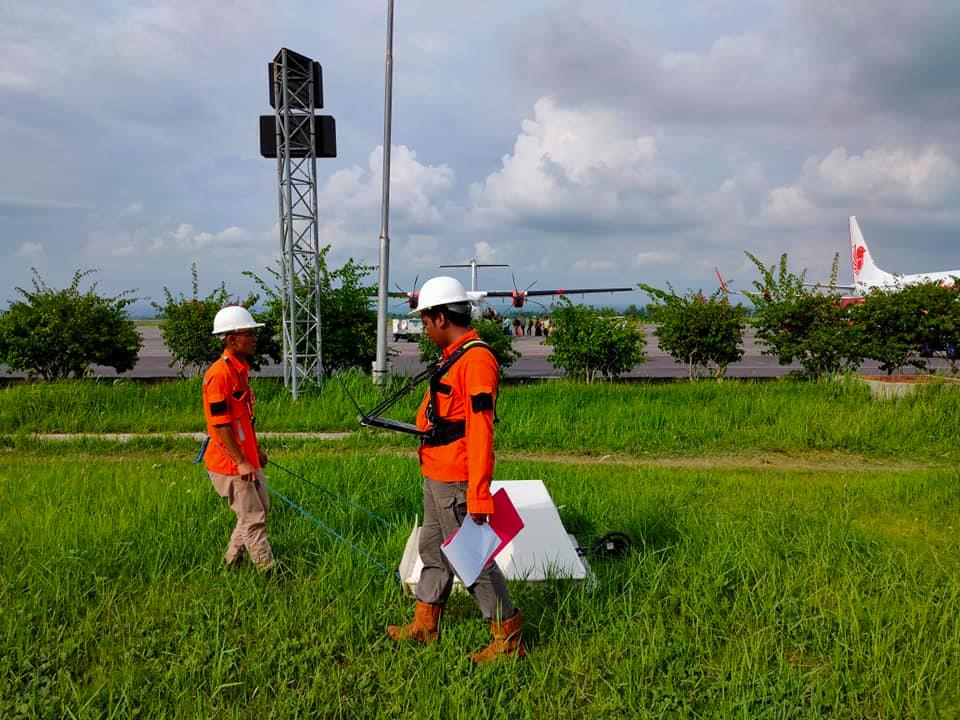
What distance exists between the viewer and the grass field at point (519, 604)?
9.14 feet

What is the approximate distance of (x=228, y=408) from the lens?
3.92 metres

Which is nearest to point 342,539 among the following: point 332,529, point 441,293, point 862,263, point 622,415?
point 332,529

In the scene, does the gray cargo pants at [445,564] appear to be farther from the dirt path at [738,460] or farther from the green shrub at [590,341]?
the green shrub at [590,341]

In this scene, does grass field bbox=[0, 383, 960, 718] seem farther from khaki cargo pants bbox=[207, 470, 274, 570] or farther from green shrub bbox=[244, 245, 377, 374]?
green shrub bbox=[244, 245, 377, 374]

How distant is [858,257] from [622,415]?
37894 millimetres

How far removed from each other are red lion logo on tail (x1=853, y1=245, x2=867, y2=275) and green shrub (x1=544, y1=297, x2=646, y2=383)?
33.0 m

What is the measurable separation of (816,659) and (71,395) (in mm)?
10625

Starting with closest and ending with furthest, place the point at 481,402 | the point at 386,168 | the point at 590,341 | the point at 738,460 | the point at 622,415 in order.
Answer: the point at 481,402 < the point at 738,460 < the point at 622,415 < the point at 386,168 < the point at 590,341

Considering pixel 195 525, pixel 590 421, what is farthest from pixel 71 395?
pixel 590 421

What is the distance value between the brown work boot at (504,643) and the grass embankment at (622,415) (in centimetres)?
510

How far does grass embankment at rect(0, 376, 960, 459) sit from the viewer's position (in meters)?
8.11

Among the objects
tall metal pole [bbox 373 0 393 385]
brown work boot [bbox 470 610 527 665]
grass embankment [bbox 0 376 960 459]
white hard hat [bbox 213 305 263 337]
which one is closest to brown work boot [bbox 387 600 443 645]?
brown work boot [bbox 470 610 527 665]

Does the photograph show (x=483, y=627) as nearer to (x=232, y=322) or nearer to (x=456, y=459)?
(x=456, y=459)

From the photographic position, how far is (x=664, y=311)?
13922 mm
